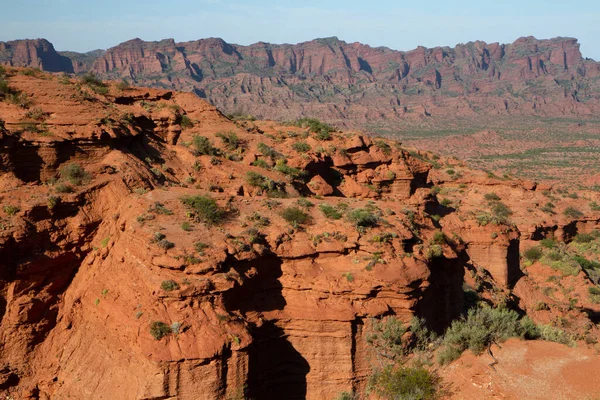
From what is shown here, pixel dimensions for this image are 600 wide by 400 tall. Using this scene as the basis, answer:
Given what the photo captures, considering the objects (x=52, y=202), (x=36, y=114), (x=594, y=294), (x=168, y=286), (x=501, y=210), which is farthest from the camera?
(x=501, y=210)

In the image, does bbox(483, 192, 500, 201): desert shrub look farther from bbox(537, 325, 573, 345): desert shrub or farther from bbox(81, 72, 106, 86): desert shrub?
bbox(81, 72, 106, 86): desert shrub

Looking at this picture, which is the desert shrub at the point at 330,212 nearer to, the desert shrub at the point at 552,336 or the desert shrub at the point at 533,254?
the desert shrub at the point at 552,336

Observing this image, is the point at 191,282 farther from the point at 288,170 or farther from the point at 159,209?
the point at 288,170

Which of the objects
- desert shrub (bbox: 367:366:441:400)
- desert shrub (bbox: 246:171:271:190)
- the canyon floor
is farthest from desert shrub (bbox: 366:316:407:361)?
desert shrub (bbox: 246:171:271:190)

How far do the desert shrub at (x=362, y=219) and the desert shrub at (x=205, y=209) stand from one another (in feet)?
13.3

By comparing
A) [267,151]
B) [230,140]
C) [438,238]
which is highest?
[230,140]

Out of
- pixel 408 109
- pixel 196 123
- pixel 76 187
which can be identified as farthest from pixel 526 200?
pixel 408 109

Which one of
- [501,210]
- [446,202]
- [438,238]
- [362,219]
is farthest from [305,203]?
[501,210]

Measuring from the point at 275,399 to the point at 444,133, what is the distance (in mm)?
134032

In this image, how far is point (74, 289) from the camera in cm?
1575

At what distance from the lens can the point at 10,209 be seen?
15414mm

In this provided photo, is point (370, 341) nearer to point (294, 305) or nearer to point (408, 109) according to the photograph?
point (294, 305)

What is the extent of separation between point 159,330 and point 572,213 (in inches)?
1593

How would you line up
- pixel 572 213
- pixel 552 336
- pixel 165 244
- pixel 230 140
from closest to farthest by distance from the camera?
pixel 165 244 < pixel 552 336 < pixel 230 140 < pixel 572 213
